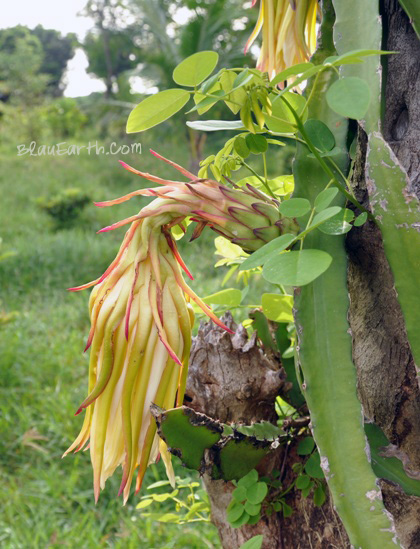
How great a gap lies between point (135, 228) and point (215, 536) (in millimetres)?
1163

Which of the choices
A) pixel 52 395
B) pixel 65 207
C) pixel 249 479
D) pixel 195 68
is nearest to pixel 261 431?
pixel 249 479

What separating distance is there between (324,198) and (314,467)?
15.3 inches

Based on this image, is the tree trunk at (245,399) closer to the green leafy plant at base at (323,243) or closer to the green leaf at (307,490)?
the green leaf at (307,490)

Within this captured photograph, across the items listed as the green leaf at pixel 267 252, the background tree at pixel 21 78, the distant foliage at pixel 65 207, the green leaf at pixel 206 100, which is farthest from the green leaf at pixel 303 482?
the background tree at pixel 21 78

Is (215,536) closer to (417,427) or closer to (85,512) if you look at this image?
(85,512)

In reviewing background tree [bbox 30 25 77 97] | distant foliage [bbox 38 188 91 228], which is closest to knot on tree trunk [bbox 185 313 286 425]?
distant foliage [bbox 38 188 91 228]

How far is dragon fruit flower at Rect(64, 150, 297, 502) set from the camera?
60 centimetres

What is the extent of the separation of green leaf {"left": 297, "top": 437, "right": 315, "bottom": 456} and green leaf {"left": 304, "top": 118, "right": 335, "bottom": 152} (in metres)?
0.40

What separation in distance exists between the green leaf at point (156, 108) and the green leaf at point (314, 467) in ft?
1.53

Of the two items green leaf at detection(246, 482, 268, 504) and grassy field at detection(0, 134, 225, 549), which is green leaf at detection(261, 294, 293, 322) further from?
grassy field at detection(0, 134, 225, 549)

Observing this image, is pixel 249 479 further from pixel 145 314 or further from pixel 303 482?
pixel 145 314

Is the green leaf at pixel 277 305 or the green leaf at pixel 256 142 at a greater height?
the green leaf at pixel 256 142

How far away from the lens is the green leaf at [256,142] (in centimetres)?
67

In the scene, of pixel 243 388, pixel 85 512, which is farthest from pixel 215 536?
pixel 243 388
